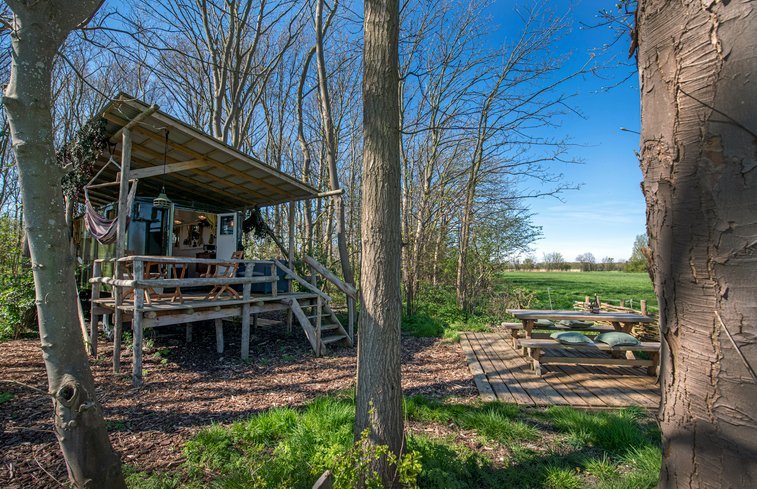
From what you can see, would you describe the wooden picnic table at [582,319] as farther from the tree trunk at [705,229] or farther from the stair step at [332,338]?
the tree trunk at [705,229]

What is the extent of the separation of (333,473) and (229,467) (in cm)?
121

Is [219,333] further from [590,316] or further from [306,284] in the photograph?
[590,316]

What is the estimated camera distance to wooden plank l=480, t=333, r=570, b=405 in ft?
14.7

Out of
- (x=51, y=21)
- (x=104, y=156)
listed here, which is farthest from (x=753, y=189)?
(x=104, y=156)

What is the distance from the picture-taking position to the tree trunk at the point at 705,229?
34.4 inches

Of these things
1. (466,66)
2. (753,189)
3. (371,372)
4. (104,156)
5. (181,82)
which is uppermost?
(181,82)

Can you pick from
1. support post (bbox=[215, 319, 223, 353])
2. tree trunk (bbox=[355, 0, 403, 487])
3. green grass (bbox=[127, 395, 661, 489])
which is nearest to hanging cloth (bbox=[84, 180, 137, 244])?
support post (bbox=[215, 319, 223, 353])

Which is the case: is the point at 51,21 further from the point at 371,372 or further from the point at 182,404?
the point at 182,404

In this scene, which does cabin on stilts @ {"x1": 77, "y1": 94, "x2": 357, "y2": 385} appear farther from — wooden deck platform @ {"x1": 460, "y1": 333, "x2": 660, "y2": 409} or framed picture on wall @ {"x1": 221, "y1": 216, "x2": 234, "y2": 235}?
wooden deck platform @ {"x1": 460, "y1": 333, "x2": 660, "y2": 409}

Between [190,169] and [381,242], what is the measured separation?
23.2 ft

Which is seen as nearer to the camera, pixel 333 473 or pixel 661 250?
pixel 661 250

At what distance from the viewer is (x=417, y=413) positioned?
384 centimetres

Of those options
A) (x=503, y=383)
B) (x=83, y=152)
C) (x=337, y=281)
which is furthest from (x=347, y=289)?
(x=83, y=152)

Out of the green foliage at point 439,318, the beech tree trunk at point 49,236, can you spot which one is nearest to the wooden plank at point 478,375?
the green foliage at point 439,318
